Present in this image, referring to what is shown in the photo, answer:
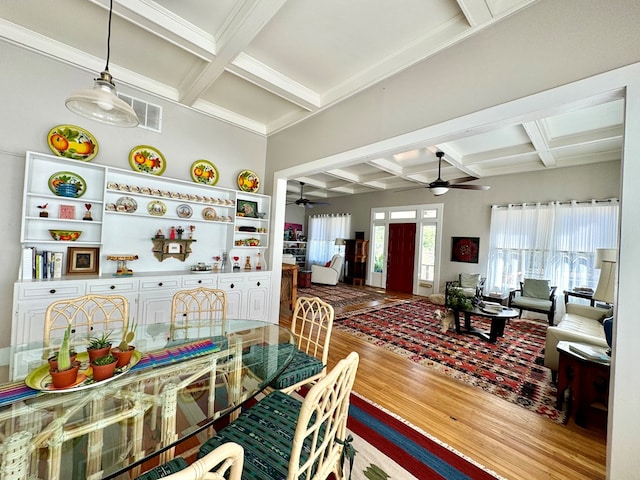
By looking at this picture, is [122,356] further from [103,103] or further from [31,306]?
[31,306]

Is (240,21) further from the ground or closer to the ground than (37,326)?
further from the ground

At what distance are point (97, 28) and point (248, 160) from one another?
84.2 inches

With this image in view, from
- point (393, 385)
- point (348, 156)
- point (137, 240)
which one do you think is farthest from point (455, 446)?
point (137, 240)

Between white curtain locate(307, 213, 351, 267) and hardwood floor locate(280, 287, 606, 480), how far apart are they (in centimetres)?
645

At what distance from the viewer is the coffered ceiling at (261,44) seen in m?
2.10

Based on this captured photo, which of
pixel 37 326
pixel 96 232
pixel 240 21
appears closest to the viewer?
pixel 240 21

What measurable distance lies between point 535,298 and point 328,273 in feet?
16.2

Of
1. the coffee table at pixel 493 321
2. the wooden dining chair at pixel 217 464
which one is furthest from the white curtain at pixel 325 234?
the wooden dining chair at pixel 217 464

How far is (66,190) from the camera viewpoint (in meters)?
2.71

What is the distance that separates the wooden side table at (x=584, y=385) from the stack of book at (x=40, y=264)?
4722mm

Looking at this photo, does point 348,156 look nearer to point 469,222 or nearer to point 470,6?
point 470,6

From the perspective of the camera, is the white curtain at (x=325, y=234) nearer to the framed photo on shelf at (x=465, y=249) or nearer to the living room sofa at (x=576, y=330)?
the framed photo on shelf at (x=465, y=249)

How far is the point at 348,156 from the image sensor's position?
3.08 meters

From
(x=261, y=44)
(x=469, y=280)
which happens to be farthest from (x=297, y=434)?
(x=469, y=280)
